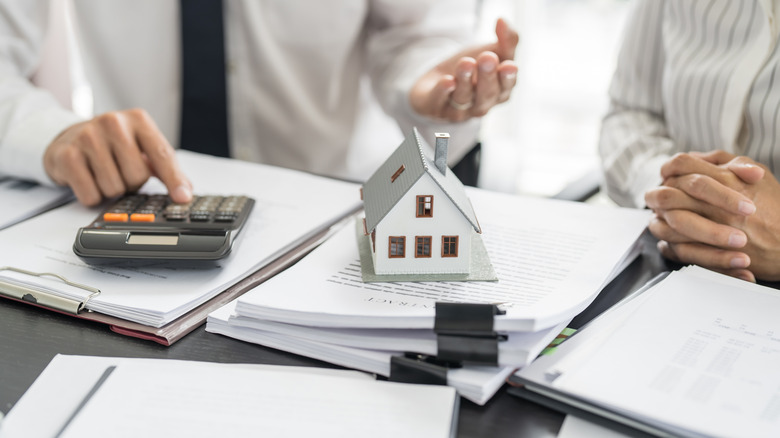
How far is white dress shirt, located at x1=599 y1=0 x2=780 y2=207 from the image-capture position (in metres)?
0.81

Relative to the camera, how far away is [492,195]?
78cm

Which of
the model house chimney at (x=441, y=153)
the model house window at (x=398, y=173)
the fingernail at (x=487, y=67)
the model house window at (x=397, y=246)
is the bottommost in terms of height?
the model house window at (x=397, y=246)

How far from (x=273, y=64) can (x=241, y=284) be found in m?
0.76

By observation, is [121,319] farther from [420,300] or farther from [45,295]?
[420,300]

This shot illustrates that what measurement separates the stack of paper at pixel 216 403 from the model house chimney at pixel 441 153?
0.67ft

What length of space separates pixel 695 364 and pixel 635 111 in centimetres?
66

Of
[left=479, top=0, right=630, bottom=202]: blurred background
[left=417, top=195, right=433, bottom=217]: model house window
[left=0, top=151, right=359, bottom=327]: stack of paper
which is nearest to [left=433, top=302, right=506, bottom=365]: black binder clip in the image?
[left=417, top=195, right=433, bottom=217]: model house window

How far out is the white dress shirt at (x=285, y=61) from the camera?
47.9 inches

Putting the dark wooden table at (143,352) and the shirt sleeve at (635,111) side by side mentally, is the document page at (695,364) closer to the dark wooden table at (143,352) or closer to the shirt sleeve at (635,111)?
the dark wooden table at (143,352)

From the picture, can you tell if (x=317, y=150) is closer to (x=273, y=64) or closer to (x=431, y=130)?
(x=273, y=64)

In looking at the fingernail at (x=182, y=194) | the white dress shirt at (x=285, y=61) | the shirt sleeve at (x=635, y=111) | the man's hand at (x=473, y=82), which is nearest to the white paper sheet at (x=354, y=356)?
the fingernail at (x=182, y=194)

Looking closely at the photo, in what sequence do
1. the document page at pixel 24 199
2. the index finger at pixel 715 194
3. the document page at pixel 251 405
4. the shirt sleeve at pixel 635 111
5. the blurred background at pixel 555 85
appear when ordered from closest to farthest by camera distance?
1. the document page at pixel 251 405
2. the index finger at pixel 715 194
3. the document page at pixel 24 199
4. the shirt sleeve at pixel 635 111
5. the blurred background at pixel 555 85

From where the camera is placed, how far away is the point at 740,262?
2.04 ft

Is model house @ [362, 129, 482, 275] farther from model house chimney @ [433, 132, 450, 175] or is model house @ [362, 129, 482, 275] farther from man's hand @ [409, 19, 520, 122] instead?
man's hand @ [409, 19, 520, 122]
